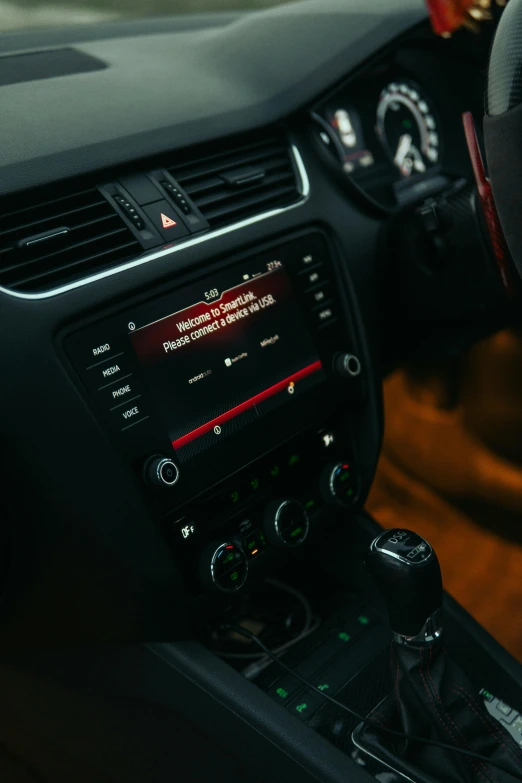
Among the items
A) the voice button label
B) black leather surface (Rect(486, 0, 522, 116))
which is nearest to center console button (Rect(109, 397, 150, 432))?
the voice button label

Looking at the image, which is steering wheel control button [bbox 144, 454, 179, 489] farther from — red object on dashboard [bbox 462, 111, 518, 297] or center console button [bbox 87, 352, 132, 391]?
red object on dashboard [bbox 462, 111, 518, 297]

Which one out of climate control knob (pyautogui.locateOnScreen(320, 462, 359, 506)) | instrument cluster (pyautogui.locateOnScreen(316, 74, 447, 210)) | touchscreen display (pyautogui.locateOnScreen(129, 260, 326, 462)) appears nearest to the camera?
touchscreen display (pyautogui.locateOnScreen(129, 260, 326, 462))

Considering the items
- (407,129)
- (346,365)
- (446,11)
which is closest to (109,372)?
(346,365)

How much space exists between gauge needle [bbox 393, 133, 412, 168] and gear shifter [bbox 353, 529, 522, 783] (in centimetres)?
78

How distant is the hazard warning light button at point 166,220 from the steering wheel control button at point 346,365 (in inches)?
13.5

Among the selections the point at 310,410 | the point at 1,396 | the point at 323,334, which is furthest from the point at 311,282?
the point at 1,396

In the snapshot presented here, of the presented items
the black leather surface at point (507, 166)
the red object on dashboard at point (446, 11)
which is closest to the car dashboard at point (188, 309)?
the red object on dashboard at point (446, 11)

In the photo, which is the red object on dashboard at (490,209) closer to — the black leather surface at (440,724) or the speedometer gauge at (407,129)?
the speedometer gauge at (407,129)

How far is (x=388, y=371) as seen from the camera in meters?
1.70

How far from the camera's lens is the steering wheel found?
32.8 inches

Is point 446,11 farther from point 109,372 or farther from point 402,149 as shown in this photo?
point 109,372

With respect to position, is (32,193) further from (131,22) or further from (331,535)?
(131,22)

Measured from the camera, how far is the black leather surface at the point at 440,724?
3.53 ft

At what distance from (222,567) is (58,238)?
18.9 inches
